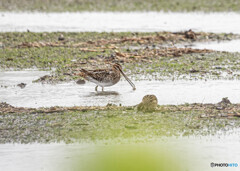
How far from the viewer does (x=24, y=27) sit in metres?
20.5

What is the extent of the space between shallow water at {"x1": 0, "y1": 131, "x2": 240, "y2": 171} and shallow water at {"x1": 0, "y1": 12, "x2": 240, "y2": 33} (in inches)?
484

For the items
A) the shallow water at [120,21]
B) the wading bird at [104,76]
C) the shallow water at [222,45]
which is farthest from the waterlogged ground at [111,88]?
the shallow water at [120,21]

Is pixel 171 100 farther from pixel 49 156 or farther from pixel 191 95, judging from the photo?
pixel 49 156

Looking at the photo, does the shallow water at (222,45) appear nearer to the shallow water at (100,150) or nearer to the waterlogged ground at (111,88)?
the waterlogged ground at (111,88)

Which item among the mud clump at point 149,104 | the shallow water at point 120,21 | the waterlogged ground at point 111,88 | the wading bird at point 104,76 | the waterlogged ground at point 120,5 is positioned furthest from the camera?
the waterlogged ground at point 120,5

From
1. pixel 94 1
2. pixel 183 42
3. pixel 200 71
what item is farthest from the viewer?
pixel 94 1

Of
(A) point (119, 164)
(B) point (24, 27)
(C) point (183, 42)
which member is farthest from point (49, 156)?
(B) point (24, 27)

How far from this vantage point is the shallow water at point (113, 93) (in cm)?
1017

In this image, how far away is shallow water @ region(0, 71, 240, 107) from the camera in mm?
10172

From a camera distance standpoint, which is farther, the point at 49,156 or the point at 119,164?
the point at 49,156

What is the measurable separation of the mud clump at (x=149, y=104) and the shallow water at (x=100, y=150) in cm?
145

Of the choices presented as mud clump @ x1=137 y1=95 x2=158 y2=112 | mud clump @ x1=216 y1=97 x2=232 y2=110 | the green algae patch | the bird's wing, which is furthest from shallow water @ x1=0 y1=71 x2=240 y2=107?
mud clump @ x1=137 y1=95 x2=158 y2=112

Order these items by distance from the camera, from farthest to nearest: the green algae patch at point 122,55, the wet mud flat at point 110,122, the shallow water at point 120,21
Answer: the shallow water at point 120,21 → the green algae patch at point 122,55 → the wet mud flat at point 110,122

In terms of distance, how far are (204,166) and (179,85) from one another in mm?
5488
